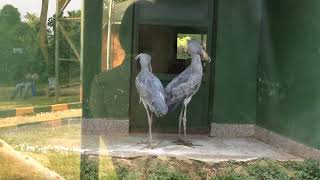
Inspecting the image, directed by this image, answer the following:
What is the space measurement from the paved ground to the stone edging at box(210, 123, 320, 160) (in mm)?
99

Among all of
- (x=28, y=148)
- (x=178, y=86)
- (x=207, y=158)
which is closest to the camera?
(x=28, y=148)

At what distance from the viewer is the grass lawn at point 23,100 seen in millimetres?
5188

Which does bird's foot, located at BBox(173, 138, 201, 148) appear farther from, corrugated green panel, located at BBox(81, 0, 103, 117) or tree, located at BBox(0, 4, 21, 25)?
tree, located at BBox(0, 4, 21, 25)

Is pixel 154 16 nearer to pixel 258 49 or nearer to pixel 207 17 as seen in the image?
pixel 207 17

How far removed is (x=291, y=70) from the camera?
257 inches

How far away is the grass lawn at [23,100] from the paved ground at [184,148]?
1.85 ft

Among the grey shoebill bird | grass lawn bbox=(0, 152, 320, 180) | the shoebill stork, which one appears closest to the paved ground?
grass lawn bbox=(0, 152, 320, 180)

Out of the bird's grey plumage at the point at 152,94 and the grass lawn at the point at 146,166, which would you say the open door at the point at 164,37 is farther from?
the grass lawn at the point at 146,166

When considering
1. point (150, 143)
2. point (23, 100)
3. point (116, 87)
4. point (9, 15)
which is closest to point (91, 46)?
point (116, 87)

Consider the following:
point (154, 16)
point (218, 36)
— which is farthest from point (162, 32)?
point (218, 36)

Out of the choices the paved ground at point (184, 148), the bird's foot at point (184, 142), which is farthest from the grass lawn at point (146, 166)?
the bird's foot at point (184, 142)

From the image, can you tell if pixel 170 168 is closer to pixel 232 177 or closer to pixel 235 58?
pixel 232 177

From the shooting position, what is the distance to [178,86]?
6457mm

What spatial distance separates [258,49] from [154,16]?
1.48 metres
